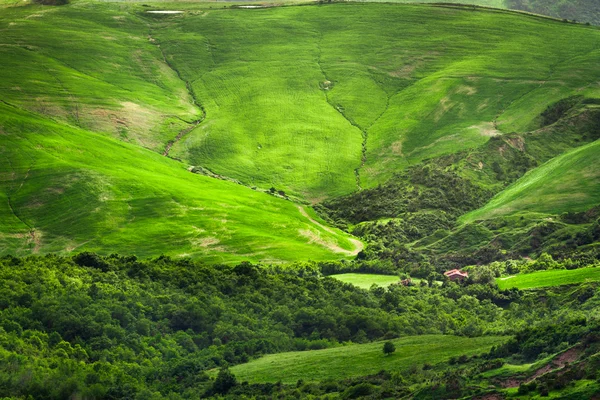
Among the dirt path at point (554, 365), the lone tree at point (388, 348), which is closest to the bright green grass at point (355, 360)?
the lone tree at point (388, 348)

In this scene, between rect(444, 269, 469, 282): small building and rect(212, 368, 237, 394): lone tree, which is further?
rect(444, 269, 469, 282): small building

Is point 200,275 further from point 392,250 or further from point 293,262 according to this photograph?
point 392,250

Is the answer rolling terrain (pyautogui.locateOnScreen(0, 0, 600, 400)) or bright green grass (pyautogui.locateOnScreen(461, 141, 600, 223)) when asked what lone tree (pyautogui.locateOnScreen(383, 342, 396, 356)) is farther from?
bright green grass (pyautogui.locateOnScreen(461, 141, 600, 223))

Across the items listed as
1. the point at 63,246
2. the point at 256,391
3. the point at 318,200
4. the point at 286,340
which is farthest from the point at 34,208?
the point at 256,391

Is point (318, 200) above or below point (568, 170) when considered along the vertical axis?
below

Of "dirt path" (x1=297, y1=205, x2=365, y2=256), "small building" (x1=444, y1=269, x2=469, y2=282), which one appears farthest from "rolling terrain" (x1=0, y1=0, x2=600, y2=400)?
"small building" (x1=444, y1=269, x2=469, y2=282)

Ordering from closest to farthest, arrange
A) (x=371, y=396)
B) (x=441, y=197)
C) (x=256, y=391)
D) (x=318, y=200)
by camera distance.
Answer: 1. (x=371, y=396)
2. (x=256, y=391)
3. (x=441, y=197)
4. (x=318, y=200)
